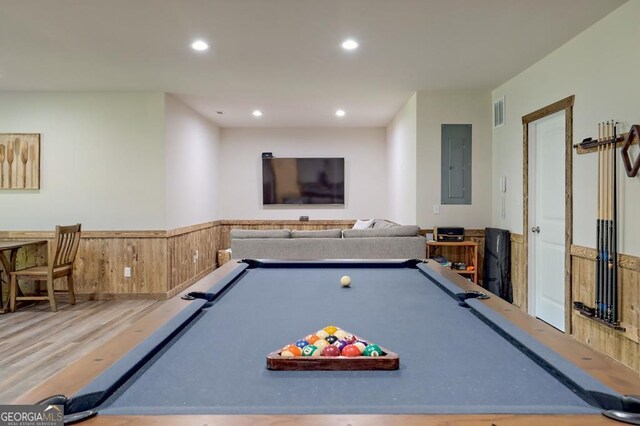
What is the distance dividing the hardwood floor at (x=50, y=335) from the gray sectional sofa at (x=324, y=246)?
1431mm

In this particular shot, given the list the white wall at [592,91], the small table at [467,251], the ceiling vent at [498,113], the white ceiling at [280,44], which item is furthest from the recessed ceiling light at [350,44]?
the small table at [467,251]

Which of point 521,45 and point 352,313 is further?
point 521,45

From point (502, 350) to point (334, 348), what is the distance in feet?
1.71

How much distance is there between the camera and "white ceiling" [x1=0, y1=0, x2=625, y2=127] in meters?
3.11

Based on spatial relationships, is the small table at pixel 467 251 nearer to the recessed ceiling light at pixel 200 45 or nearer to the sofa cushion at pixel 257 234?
the sofa cushion at pixel 257 234

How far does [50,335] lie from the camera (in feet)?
13.1

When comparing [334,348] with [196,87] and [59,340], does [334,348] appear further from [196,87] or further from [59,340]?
[196,87]

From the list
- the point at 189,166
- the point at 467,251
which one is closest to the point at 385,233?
the point at 467,251

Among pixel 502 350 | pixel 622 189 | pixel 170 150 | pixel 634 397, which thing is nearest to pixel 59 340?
pixel 170 150

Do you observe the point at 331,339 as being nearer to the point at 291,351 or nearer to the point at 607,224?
the point at 291,351

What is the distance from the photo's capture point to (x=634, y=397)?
3.01 ft

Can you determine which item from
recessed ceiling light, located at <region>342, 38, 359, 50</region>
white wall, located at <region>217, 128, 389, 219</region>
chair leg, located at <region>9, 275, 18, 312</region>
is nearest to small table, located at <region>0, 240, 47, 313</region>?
chair leg, located at <region>9, 275, 18, 312</region>

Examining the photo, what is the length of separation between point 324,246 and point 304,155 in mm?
3738

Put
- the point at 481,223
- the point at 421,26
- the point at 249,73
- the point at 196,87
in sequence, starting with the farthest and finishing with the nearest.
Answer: the point at 481,223 → the point at 196,87 → the point at 249,73 → the point at 421,26
